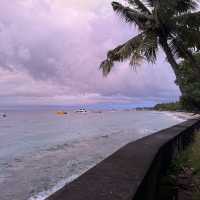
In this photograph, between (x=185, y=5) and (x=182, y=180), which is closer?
(x=182, y=180)

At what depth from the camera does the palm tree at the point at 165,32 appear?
12.5m

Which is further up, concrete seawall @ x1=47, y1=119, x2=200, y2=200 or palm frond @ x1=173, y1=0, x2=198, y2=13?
palm frond @ x1=173, y1=0, x2=198, y2=13

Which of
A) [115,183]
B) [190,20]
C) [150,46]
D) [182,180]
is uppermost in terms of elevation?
[190,20]

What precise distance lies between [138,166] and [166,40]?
788 centimetres

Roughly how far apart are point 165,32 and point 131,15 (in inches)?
62.5

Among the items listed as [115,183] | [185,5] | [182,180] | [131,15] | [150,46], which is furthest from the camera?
[131,15]

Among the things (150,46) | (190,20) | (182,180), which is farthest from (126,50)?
(182,180)

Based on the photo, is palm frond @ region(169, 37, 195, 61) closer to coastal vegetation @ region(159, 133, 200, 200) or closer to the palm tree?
the palm tree

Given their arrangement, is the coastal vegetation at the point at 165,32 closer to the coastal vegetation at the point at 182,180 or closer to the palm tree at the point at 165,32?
the palm tree at the point at 165,32

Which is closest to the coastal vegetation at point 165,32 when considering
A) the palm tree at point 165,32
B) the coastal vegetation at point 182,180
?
the palm tree at point 165,32

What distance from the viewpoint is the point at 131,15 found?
13.7m

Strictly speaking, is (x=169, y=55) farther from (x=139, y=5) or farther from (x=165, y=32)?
(x=139, y=5)

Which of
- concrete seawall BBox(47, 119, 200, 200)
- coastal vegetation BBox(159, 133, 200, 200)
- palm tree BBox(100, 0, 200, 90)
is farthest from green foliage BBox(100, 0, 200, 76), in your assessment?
concrete seawall BBox(47, 119, 200, 200)

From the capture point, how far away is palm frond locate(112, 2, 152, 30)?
13.5m
